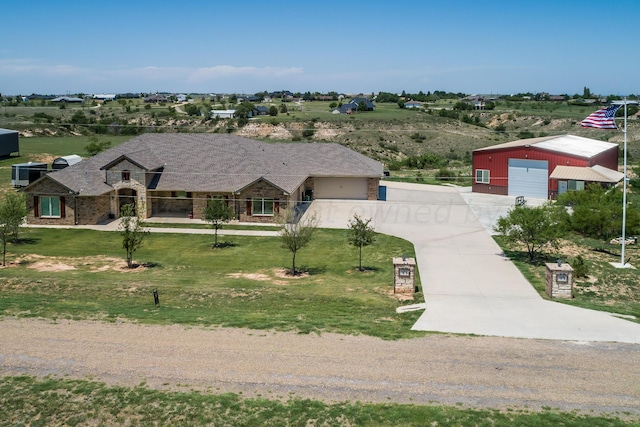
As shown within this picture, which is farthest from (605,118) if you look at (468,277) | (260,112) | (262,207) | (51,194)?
(260,112)

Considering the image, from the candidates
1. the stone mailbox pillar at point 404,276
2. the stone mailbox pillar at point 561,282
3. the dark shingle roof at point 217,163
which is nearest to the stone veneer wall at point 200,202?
the dark shingle roof at point 217,163

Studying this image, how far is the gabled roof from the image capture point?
48.2 metres

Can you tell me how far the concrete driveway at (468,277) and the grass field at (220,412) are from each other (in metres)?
6.54

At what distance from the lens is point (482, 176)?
179 feet

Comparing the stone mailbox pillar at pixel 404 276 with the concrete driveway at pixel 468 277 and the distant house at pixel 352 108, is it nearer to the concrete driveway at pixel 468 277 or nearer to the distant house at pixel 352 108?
the concrete driveway at pixel 468 277

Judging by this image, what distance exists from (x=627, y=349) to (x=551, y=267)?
695cm

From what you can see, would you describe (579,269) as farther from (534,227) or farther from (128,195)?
(128,195)

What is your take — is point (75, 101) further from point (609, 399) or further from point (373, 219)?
point (609, 399)

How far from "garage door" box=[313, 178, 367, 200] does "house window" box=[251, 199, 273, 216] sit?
9.47m

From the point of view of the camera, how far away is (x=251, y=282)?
29016 millimetres

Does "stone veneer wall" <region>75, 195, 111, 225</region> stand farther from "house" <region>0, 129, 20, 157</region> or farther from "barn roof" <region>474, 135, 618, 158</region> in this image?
"barn roof" <region>474, 135, 618, 158</region>

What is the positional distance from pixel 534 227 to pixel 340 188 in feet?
73.4

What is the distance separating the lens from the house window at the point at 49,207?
4212 cm

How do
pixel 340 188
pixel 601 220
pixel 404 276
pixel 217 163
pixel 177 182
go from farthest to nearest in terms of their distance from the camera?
pixel 340 188
pixel 217 163
pixel 177 182
pixel 601 220
pixel 404 276
